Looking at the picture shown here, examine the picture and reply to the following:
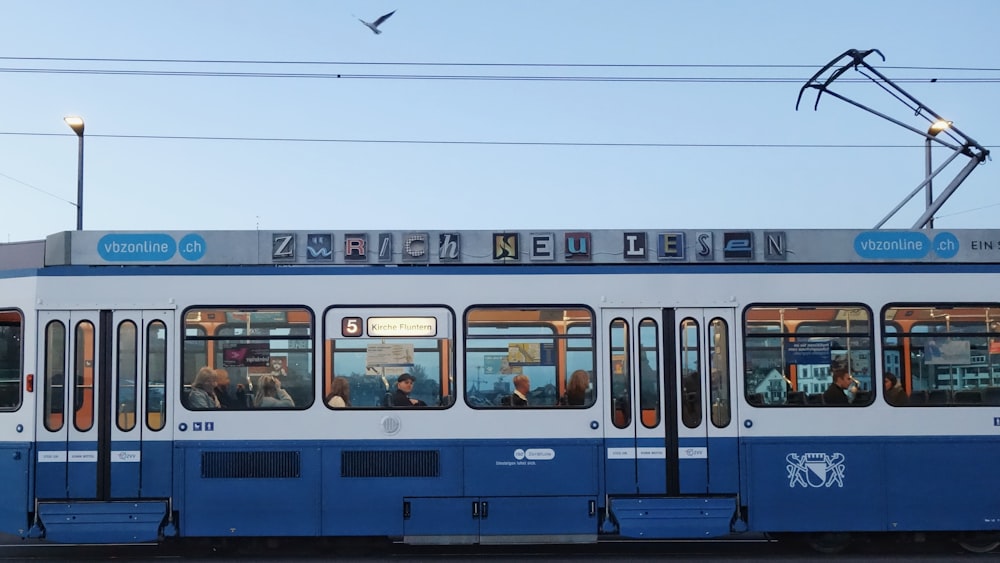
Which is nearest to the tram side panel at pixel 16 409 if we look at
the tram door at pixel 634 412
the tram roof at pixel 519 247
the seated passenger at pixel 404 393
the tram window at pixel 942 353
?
the tram roof at pixel 519 247

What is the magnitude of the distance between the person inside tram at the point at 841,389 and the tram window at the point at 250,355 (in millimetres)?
5638

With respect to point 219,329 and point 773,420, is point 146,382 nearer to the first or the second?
point 219,329

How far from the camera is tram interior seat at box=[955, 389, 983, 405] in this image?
10.5 metres

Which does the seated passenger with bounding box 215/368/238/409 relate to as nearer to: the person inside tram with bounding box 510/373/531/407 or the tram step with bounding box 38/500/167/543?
the tram step with bounding box 38/500/167/543

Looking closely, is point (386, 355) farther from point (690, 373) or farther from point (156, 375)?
point (690, 373)

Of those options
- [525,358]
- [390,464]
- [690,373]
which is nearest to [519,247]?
[525,358]

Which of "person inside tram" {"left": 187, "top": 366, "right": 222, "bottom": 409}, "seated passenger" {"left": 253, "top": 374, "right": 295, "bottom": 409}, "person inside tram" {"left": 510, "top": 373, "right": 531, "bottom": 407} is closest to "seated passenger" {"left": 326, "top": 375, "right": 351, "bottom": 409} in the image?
"seated passenger" {"left": 253, "top": 374, "right": 295, "bottom": 409}

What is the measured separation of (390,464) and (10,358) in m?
4.28

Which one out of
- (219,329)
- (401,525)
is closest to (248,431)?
(219,329)

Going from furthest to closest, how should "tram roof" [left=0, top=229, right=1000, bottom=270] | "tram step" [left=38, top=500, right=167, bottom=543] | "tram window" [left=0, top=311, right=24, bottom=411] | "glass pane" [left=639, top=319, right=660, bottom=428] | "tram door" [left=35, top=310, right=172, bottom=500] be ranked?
"tram roof" [left=0, top=229, right=1000, bottom=270]
"glass pane" [left=639, top=319, right=660, bottom=428]
"tram window" [left=0, top=311, right=24, bottom=411]
"tram door" [left=35, top=310, right=172, bottom=500]
"tram step" [left=38, top=500, right=167, bottom=543]

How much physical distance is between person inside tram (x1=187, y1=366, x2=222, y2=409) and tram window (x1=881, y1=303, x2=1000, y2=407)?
24.0 feet

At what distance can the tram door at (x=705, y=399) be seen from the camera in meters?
10.5

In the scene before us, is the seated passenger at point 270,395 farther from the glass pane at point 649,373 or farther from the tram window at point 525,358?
the glass pane at point 649,373

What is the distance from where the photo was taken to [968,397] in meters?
10.6
